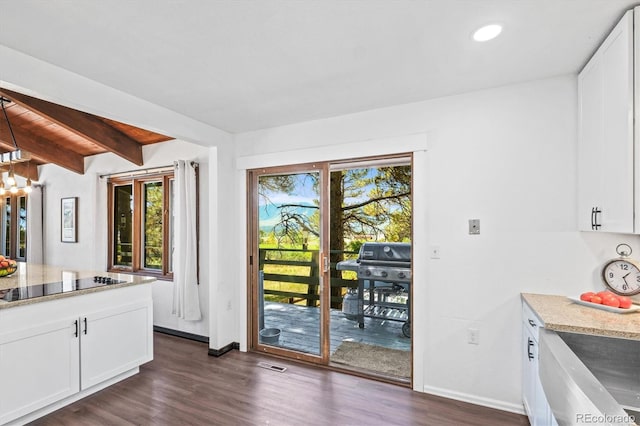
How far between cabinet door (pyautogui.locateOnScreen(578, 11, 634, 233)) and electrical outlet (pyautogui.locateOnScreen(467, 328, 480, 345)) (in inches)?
42.1

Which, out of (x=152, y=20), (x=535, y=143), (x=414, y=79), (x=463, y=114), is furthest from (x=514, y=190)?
(x=152, y=20)

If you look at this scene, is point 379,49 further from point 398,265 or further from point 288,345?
point 288,345

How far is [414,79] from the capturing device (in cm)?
228

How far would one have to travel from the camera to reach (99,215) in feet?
16.0

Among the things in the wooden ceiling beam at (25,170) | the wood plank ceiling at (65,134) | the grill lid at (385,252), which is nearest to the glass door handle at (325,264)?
the grill lid at (385,252)

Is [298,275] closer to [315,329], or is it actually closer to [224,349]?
[315,329]

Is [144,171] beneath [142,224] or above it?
above

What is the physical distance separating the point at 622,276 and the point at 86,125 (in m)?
5.15

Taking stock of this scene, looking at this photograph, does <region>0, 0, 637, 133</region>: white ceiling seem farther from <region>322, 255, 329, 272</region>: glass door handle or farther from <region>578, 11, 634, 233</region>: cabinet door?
<region>322, 255, 329, 272</region>: glass door handle

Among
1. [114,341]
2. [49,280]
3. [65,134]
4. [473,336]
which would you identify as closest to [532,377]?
[473,336]

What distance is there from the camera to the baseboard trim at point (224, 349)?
11.1 ft

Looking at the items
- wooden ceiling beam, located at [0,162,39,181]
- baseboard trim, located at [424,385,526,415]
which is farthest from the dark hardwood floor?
wooden ceiling beam, located at [0,162,39,181]

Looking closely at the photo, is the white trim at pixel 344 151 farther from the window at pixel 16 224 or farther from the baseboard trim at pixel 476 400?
the window at pixel 16 224

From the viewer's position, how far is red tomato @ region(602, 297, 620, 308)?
183cm
